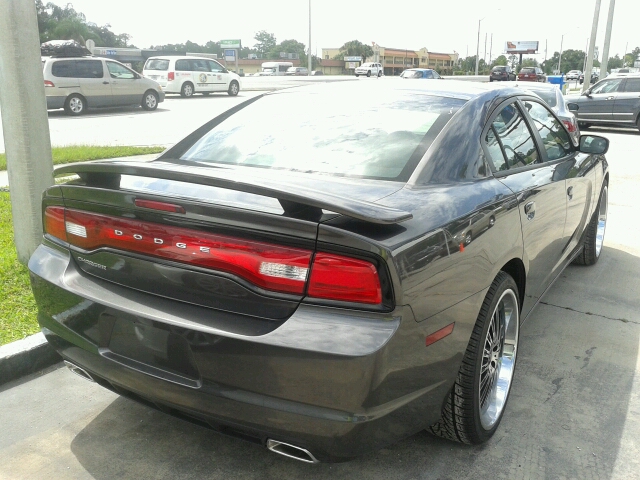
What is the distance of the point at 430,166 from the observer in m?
2.75

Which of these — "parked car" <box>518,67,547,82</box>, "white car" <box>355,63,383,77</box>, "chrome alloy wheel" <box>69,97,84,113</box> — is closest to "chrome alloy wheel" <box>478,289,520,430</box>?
"chrome alloy wheel" <box>69,97,84,113</box>

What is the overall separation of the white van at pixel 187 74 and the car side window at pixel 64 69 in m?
7.90

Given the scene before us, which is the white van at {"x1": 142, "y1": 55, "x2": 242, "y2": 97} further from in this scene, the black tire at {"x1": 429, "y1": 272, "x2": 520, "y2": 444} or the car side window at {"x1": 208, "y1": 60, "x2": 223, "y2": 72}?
the black tire at {"x1": 429, "y1": 272, "x2": 520, "y2": 444}

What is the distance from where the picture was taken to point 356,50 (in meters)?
116

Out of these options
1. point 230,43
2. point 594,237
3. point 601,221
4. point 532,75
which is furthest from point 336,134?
point 230,43

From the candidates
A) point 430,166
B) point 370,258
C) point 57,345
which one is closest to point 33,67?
point 57,345

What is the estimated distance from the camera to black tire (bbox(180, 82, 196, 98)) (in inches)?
1061

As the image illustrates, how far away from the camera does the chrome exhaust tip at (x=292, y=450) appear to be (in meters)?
2.17

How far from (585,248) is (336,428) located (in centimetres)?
412

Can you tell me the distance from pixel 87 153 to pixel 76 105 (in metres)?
10.00

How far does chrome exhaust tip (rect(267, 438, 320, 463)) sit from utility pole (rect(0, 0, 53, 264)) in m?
2.97

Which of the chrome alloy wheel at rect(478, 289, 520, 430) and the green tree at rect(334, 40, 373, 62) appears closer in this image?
the chrome alloy wheel at rect(478, 289, 520, 430)

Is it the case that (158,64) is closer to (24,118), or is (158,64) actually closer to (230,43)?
(24,118)

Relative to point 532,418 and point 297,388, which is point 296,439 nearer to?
point 297,388
